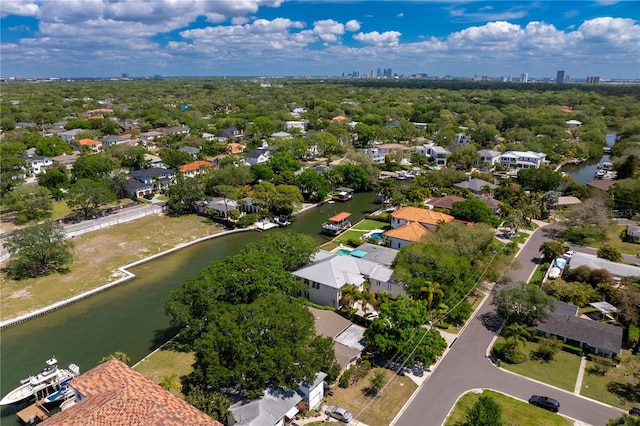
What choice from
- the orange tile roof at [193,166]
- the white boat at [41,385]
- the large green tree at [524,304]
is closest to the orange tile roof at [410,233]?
the large green tree at [524,304]

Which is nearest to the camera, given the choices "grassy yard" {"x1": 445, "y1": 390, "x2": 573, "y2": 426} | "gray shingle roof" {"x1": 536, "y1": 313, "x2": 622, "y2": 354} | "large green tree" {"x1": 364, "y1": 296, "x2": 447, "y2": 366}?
"grassy yard" {"x1": 445, "y1": 390, "x2": 573, "y2": 426}

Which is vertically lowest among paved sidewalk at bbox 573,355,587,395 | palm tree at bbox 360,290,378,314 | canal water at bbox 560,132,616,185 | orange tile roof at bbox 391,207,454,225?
paved sidewalk at bbox 573,355,587,395

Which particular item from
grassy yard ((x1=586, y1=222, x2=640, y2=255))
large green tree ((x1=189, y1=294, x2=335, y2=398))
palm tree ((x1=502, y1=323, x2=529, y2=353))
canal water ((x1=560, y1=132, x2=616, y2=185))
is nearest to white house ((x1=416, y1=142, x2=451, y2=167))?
canal water ((x1=560, y1=132, x2=616, y2=185))

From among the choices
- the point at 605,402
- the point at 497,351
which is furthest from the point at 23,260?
the point at 605,402

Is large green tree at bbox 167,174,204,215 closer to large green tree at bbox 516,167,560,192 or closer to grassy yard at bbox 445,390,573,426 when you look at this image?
grassy yard at bbox 445,390,573,426

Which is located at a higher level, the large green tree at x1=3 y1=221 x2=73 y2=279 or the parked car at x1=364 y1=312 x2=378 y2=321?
the large green tree at x1=3 y1=221 x2=73 y2=279

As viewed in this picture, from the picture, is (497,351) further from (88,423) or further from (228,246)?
(228,246)

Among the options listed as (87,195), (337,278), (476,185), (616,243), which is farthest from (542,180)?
(87,195)
